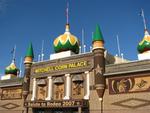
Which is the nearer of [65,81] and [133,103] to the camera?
[133,103]

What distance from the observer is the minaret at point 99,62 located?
99.5 ft

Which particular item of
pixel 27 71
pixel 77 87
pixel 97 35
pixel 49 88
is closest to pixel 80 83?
pixel 77 87

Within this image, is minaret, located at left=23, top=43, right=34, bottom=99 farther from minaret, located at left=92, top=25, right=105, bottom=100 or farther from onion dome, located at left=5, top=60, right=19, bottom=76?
minaret, located at left=92, top=25, right=105, bottom=100

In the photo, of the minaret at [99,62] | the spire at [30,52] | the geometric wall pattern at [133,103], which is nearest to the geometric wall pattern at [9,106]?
the spire at [30,52]

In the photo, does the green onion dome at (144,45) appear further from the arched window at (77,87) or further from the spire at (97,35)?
the arched window at (77,87)

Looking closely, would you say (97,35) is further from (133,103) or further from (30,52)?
(30,52)

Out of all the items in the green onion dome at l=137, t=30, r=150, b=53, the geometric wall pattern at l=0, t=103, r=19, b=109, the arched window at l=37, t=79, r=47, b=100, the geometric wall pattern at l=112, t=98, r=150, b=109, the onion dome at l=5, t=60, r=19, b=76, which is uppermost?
the green onion dome at l=137, t=30, r=150, b=53

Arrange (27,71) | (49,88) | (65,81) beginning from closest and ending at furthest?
1. (65,81)
2. (49,88)
3. (27,71)

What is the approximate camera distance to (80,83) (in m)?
33.2

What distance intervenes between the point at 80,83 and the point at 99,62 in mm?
4446

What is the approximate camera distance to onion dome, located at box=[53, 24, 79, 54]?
37.3 m

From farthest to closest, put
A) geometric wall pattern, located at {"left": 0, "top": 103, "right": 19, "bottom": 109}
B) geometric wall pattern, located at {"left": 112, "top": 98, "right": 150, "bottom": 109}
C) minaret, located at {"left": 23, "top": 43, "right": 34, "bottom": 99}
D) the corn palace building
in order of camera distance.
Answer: geometric wall pattern, located at {"left": 0, "top": 103, "right": 19, "bottom": 109} → minaret, located at {"left": 23, "top": 43, "right": 34, "bottom": 99} → the corn palace building → geometric wall pattern, located at {"left": 112, "top": 98, "right": 150, "bottom": 109}

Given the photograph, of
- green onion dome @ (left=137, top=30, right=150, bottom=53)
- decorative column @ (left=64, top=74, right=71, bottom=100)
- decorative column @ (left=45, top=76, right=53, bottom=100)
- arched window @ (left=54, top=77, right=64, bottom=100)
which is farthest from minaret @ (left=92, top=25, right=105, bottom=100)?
decorative column @ (left=45, top=76, right=53, bottom=100)

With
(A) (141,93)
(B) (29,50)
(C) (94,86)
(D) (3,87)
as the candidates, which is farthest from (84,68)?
(D) (3,87)
